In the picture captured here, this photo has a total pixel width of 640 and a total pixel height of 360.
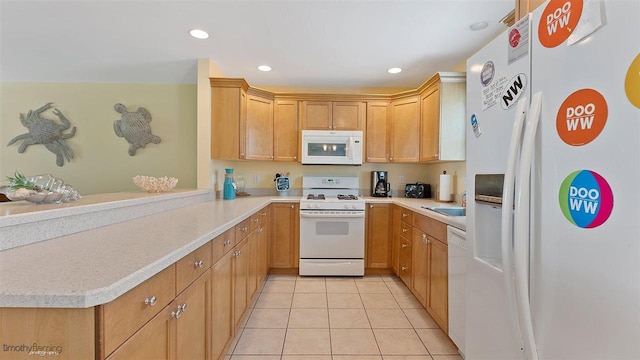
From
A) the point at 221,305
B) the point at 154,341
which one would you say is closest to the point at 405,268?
the point at 221,305

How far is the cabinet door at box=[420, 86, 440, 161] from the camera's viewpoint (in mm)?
2787

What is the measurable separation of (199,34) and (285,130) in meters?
1.39

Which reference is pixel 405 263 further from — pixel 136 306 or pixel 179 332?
pixel 136 306

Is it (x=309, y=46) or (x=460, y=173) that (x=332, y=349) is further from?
(x=309, y=46)

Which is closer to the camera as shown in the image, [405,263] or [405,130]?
[405,263]

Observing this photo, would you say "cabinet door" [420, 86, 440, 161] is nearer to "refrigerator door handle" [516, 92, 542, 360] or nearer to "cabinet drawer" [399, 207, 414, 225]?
"cabinet drawer" [399, 207, 414, 225]

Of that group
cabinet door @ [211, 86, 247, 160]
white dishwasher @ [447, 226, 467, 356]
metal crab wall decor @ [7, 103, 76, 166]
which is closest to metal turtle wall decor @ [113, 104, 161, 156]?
metal crab wall decor @ [7, 103, 76, 166]

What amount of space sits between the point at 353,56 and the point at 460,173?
1668 millimetres

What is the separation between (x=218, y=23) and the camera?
2207 millimetres

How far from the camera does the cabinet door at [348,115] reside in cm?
341

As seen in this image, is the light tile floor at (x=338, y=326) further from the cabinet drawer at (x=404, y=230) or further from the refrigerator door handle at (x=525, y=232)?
the refrigerator door handle at (x=525, y=232)

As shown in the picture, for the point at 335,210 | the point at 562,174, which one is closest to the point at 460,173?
the point at 335,210

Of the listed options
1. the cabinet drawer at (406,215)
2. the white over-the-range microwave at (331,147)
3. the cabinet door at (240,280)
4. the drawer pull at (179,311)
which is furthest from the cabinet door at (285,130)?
the drawer pull at (179,311)

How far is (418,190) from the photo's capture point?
3.46 m
